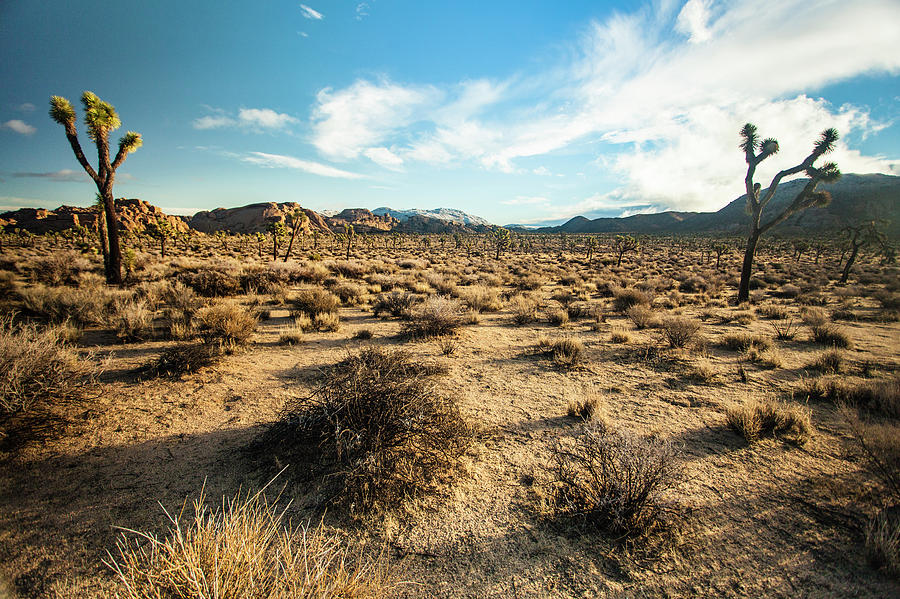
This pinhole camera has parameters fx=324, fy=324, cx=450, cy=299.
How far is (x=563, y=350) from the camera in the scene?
25.6ft

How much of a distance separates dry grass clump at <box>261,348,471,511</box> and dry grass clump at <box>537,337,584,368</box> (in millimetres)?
3784

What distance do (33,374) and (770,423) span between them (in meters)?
9.95

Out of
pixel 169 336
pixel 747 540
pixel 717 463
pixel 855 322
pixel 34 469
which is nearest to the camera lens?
pixel 747 540

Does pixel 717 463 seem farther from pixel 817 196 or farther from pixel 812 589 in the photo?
pixel 817 196

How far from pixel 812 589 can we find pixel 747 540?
454mm

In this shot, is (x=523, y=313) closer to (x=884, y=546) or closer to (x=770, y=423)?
(x=770, y=423)

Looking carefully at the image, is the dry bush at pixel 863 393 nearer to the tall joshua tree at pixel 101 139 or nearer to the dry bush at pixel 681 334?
the dry bush at pixel 681 334

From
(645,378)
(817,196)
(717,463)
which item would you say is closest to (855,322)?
(817,196)

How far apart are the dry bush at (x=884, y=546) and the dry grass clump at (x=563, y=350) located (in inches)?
183

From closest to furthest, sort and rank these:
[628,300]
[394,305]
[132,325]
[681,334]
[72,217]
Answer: [132,325]
[681,334]
[394,305]
[628,300]
[72,217]

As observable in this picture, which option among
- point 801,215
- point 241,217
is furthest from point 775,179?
point 241,217

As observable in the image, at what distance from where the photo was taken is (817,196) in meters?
13.6

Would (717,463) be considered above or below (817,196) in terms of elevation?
below

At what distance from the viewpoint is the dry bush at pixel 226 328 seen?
7273 millimetres
